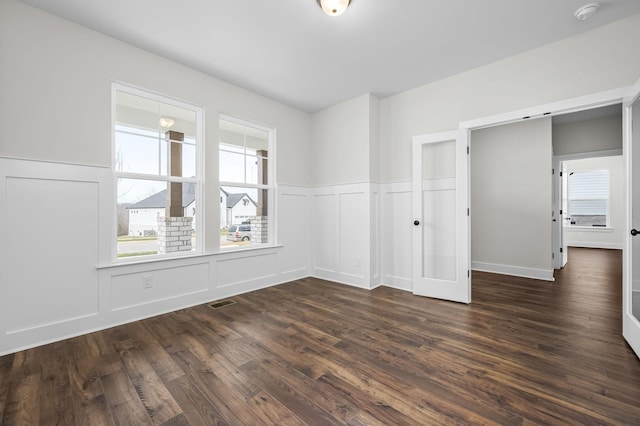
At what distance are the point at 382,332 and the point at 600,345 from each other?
1798mm

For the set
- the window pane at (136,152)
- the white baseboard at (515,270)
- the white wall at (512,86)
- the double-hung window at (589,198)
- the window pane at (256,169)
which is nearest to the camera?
the white wall at (512,86)

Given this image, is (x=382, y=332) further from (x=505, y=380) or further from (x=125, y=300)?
(x=125, y=300)

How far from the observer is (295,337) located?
2.53 metres

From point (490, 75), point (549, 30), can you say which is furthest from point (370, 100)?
point (549, 30)

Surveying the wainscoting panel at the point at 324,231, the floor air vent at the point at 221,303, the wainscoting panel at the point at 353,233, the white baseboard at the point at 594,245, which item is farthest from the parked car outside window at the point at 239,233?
the white baseboard at the point at 594,245

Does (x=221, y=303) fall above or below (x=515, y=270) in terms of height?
below

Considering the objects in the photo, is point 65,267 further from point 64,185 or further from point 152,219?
point 152,219

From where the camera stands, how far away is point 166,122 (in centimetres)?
330

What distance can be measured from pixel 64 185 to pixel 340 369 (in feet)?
9.70

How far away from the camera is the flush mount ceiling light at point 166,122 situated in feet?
10.7

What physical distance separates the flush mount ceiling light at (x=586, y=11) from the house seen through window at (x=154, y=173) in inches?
160

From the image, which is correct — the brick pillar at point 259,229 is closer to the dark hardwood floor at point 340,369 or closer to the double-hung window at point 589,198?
the dark hardwood floor at point 340,369

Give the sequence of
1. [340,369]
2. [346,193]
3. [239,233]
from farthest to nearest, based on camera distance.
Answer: [346,193] < [239,233] < [340,369]

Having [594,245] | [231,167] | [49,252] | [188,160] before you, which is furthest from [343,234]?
[594,245]
